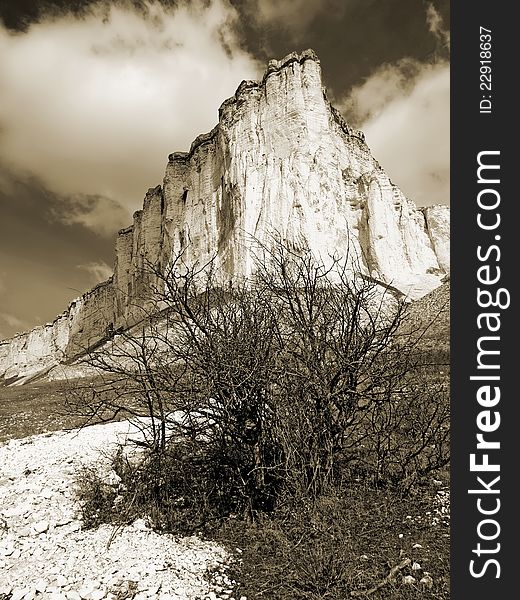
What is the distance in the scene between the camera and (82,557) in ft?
16.0

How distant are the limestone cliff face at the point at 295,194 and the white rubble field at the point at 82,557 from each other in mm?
34866

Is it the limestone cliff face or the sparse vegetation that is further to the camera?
the limestone cliff face

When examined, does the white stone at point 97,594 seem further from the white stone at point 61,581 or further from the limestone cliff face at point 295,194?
the limestone cliff face at point 295,194

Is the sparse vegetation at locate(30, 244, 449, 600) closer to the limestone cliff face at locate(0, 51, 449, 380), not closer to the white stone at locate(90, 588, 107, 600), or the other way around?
the white stone at locate(90, 588, 107, 600)

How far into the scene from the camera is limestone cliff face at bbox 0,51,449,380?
146ft

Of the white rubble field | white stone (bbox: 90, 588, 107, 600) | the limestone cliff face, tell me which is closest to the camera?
white stone (bbox: 90, 588, 107, 600)

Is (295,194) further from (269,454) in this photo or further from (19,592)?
(19,592)

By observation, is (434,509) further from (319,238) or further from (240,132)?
(240,132)

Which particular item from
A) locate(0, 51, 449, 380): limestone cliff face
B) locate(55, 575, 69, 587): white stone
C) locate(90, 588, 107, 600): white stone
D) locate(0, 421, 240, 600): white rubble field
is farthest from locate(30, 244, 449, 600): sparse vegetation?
locate(0, 51, 449, 380): limestone cliff face

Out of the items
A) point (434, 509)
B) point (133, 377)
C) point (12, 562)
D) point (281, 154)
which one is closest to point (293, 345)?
point (133, 377)

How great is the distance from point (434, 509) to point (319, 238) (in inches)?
1529

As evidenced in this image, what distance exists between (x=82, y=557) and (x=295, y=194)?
41818mm

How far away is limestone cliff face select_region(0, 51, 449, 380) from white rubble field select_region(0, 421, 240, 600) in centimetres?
3487

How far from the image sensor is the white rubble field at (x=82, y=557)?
434 centimetres
